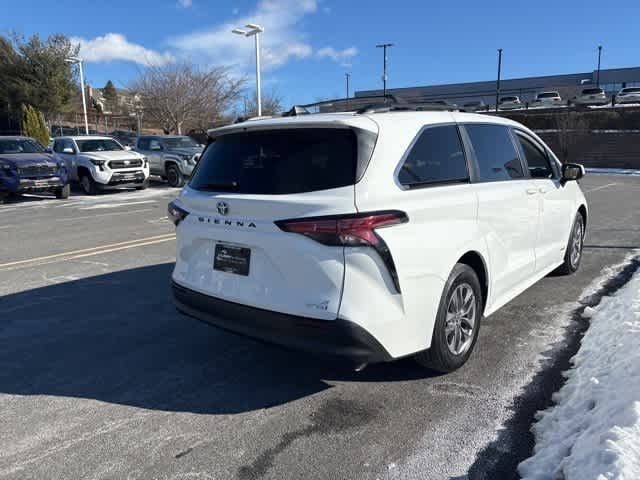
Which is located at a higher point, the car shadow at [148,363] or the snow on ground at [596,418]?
the snow on ground at [596,418]

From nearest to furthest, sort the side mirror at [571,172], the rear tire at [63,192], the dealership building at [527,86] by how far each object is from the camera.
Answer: the side mirror at [571,172] < the rear tire at [63,192] < the dealership building at [527,86]

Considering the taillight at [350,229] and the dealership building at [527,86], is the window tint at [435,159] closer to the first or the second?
the taillight at [350,229]

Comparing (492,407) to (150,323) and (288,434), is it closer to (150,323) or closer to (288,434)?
(288,434)

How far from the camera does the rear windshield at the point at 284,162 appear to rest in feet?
9.96

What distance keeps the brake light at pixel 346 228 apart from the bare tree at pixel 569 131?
35676 millimetres

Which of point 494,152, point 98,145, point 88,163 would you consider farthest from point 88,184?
point 494,152

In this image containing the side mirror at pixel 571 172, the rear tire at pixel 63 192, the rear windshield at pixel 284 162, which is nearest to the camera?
the rear windshield at pixel 284 162

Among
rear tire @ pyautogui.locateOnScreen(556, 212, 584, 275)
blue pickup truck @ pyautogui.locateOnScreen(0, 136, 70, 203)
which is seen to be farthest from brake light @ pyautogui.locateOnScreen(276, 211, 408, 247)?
blue pickup truck @ pyautogui.locateOnScreen(0, 136, 70, 203)

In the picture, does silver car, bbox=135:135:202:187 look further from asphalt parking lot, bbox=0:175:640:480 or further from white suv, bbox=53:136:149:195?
asphalt parking lot, bbox=0:175:640:480

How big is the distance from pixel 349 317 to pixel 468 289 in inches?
47.0

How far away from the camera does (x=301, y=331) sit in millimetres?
3010

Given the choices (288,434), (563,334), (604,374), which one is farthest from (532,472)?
(563,334)

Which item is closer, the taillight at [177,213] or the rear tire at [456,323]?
the rear tire at [456,323]

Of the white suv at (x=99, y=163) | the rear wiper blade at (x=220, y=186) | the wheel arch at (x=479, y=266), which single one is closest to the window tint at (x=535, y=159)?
the wheel arch at (x=479, y=266)
